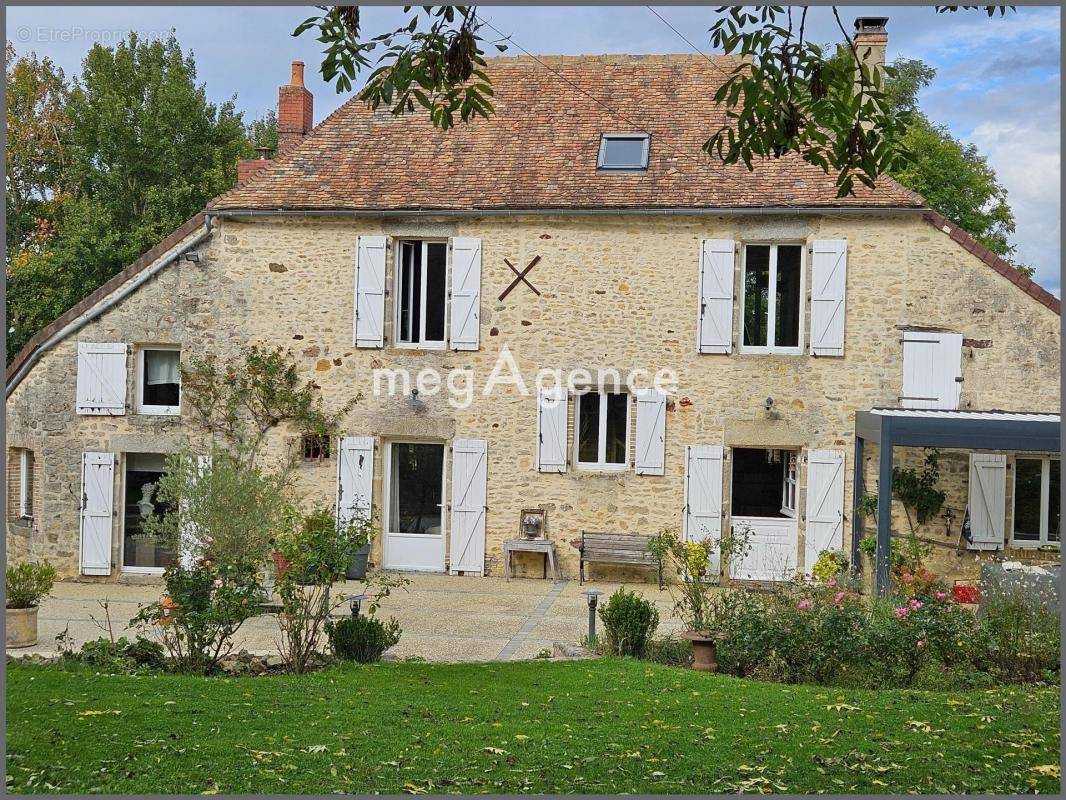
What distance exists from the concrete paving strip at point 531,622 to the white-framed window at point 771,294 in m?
3.95

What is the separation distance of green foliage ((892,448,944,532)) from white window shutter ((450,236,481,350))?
5.62 meters

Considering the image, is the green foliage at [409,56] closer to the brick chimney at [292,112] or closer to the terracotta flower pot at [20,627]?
the terracotta flower pot at [20,627]

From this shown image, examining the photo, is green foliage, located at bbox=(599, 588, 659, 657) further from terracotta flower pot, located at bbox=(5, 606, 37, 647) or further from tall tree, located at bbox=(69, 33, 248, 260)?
tall tree, located at bbox=(69, 33, 248, 260)

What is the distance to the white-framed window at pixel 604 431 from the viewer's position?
13789mm

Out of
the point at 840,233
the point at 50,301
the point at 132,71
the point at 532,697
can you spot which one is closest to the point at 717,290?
the point at 840,233

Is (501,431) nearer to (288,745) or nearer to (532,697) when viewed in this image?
(532,697)

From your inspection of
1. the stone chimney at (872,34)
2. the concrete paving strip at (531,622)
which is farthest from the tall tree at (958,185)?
the concrete paving strip at (531,622)

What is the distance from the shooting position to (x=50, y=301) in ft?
72.4

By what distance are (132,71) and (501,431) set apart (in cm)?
1577

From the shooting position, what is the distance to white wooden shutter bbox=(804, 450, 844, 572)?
43.0 ft

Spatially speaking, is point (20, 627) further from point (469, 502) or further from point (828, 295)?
point (828, 295)

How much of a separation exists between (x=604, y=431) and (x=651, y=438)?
69 centimetres

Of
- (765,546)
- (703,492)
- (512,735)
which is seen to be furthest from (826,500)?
(512,735)

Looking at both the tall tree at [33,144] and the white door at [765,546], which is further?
the tall tree at [33,144]
